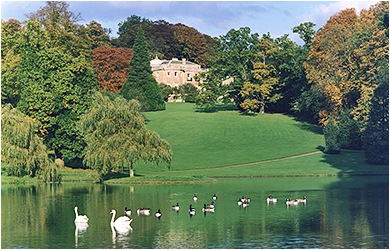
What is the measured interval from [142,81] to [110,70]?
12382mm

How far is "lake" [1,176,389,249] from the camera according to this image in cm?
2420

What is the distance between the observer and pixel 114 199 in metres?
38.8

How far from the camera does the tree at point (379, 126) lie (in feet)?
195

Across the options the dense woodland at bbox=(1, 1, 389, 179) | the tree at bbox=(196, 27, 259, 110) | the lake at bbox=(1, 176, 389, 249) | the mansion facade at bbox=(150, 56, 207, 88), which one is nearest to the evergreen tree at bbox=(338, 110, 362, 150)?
the dense woodland at bbox=(1, 1, 389, 179)

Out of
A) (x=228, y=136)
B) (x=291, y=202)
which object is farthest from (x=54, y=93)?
(x=228, y=136)

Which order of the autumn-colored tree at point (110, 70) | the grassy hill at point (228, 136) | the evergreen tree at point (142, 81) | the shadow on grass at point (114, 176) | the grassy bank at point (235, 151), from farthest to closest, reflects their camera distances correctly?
the autumn-colored tree at point (110, 70)
the evergreen tree at point (142, 81)
the grassy hill at point (228, 136)
the grassy bank at point (235, 151)
the shadow on grass at point (114, 176)

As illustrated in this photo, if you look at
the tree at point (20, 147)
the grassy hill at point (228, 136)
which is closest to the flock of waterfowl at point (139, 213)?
the tree at point (20, 147)

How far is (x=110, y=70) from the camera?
11406cm

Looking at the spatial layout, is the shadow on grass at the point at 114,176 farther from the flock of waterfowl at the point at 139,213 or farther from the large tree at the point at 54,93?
the flock of waterfowl at the point at 139,213

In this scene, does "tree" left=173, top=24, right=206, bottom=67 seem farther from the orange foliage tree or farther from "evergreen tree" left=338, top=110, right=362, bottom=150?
"evergreen tree" left=338, top=110, right=362, bottom=150

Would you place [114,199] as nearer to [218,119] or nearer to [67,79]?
[67,79]

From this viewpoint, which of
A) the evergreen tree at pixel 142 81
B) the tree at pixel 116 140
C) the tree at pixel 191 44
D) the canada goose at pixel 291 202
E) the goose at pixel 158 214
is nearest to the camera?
the goose at pixel 158 214

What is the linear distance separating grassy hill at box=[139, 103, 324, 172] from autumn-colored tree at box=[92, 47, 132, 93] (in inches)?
557

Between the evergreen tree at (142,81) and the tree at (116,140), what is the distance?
51.6m
